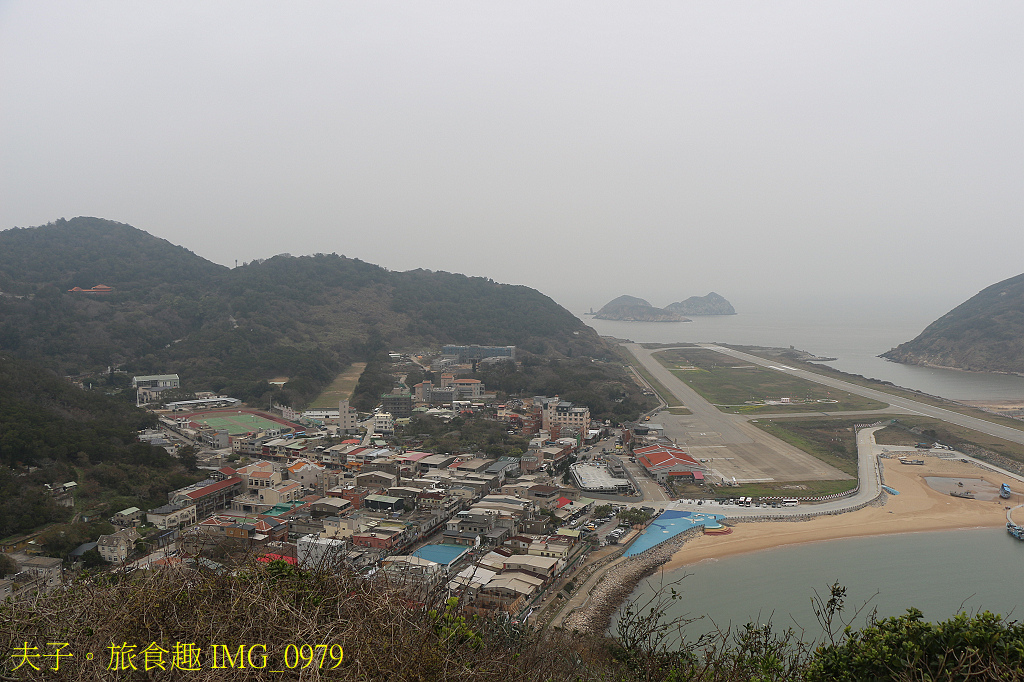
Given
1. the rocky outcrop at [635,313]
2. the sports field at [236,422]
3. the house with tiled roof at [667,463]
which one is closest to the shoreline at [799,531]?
the house with tiled roof at [667,463]

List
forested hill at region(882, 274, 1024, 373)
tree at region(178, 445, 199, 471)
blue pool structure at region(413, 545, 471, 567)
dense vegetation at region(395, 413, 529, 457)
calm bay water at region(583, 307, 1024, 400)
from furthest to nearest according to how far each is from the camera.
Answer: forested hill at region(882, 274, 1024, 373) < calm bay water at region(583, 307, 1024, 400) < dense vegetation at region(395, 413, 529, 457) < tree at region(178, 445, 199, 471) < blue pool structure at region(413, 545, 471, 567)

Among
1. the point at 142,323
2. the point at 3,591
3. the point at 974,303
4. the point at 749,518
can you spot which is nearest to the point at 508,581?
the point at 749,518

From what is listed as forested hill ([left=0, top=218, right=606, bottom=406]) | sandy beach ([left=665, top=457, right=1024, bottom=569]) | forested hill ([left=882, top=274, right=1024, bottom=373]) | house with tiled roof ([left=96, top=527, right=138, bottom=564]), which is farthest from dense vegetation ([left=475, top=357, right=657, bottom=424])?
forested hill ([left=882, top=274, right=1024, bottom=373])

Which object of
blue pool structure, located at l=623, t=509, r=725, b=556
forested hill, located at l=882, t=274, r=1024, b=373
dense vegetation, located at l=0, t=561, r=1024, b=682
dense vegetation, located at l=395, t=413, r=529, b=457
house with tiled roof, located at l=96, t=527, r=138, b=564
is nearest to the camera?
dense vegetation, located at l=0, t=561, r=1024, b=682

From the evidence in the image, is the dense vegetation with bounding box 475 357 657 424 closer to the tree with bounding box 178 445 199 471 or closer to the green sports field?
the green sports field

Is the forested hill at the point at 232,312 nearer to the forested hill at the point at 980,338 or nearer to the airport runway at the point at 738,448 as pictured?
the airport runway at the point at 738,448

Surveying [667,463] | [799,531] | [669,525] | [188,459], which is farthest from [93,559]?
[799,531]

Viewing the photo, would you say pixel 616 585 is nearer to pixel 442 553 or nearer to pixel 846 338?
pixel 442 553
